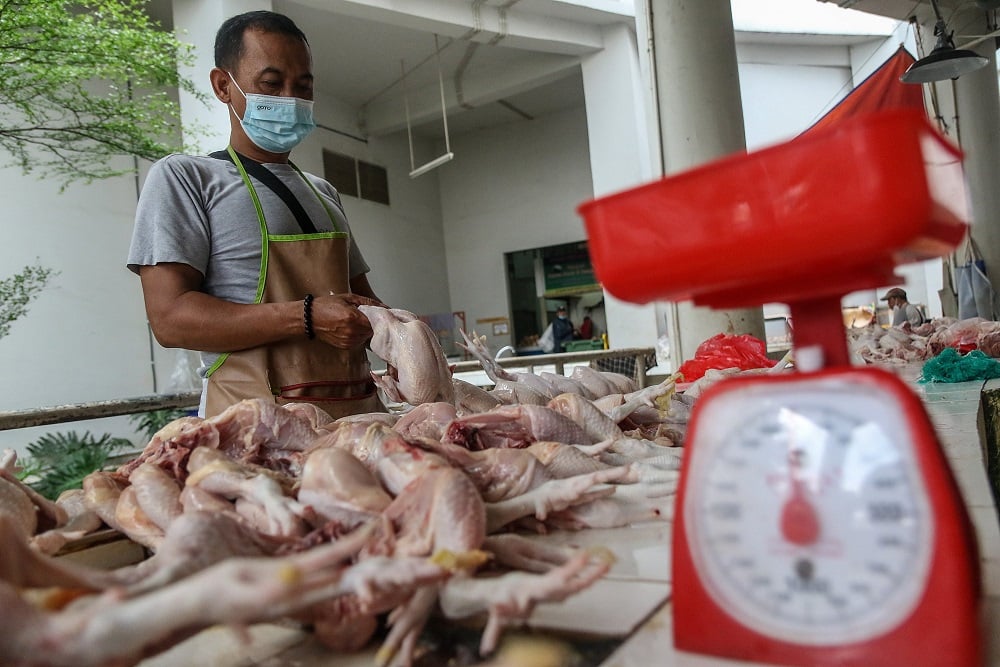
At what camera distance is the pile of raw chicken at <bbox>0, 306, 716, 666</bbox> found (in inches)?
23.8

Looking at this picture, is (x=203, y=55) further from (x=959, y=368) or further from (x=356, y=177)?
(x=959, y=368)

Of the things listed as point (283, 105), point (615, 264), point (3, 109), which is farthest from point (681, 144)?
point (3, 109)

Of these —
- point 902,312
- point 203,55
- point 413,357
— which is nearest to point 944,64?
point 902,312

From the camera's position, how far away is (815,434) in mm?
716

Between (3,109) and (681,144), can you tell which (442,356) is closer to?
(681,144)

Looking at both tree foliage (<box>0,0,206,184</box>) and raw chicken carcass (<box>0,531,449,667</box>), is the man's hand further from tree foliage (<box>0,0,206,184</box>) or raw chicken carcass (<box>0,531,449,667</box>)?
tree foliage (<box>0,0,206,184</box>)

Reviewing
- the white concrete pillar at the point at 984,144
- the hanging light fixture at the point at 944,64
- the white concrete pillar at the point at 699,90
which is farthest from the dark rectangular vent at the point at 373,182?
the white concrete pillar at the point at 984,144

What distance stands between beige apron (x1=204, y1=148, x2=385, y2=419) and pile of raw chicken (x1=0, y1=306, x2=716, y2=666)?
1.78 feet

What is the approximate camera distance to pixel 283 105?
2646mm

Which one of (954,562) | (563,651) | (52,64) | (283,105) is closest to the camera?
(954,562)

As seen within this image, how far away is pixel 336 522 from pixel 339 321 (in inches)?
51.2

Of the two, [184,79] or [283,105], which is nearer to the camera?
[283,105]

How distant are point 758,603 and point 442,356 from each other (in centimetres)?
153

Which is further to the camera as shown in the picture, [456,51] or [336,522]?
[456,51]
